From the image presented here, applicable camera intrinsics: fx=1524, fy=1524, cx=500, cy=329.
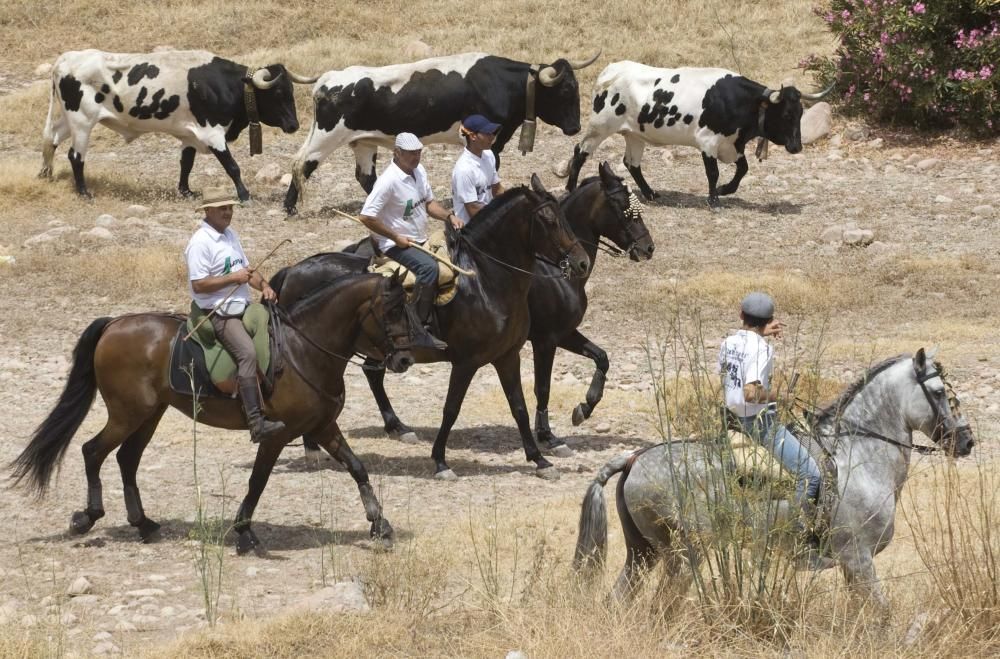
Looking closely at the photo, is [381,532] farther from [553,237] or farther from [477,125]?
[477,125]

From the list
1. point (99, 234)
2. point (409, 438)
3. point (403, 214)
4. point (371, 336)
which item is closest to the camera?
point (371, 336)

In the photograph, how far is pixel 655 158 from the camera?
2392cm

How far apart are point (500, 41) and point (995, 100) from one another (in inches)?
358

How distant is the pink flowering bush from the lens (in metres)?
23.1

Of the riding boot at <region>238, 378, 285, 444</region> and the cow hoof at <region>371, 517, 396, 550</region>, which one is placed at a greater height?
the riding boot at <region>238, 378, 285, 444</region>

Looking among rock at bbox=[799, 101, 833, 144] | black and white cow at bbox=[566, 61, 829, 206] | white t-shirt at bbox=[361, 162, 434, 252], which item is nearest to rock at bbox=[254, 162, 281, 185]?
black and white cow at bbox=[566, 61, 829, 206]

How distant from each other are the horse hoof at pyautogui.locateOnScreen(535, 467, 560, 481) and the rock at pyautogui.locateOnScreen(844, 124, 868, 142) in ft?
45.7

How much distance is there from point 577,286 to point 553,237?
38.1 inches

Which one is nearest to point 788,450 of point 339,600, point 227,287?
point 339,600

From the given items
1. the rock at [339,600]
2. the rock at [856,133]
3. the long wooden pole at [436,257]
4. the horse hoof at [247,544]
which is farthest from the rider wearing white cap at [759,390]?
the rock at [856,133]

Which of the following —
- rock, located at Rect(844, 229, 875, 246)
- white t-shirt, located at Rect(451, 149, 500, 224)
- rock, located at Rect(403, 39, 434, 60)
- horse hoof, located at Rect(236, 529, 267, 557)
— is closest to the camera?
horse hoof, located at Rect(236, 529, 267, 557)

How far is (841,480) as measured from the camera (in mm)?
7723

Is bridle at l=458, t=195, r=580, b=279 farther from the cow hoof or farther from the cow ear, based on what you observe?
the cow ear

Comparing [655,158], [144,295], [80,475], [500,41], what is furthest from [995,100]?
[80,475]
